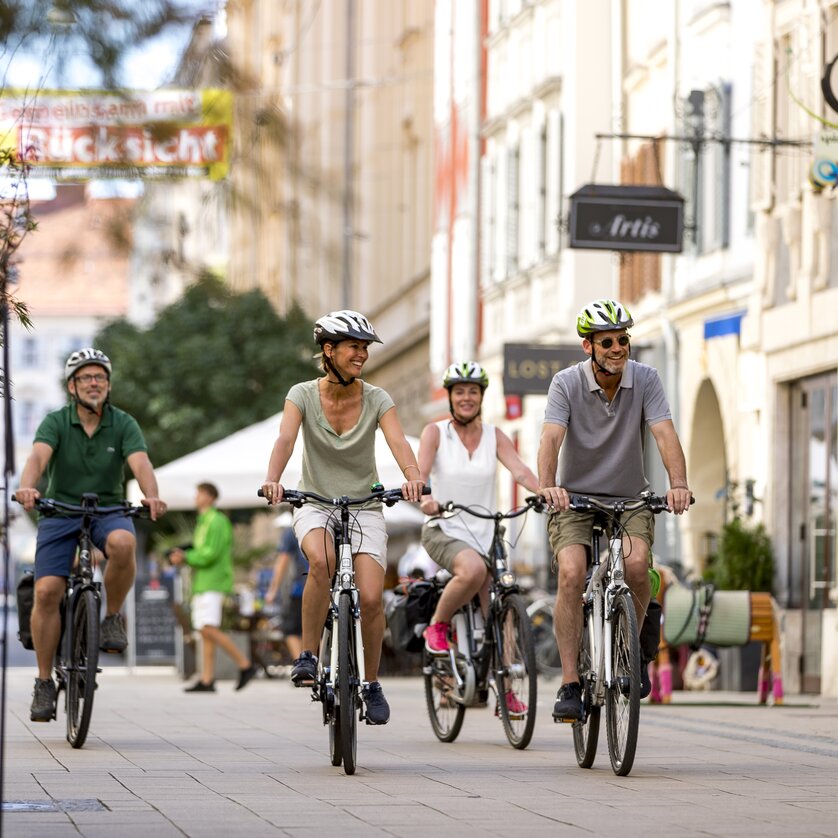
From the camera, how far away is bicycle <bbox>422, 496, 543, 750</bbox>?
10844 mm

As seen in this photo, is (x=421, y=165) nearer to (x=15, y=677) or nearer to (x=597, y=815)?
(x=15, y=677)

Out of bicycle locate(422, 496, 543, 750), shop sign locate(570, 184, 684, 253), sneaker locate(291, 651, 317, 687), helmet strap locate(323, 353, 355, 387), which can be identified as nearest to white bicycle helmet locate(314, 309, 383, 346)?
helmet strap locate(323, 353, 355, 387)

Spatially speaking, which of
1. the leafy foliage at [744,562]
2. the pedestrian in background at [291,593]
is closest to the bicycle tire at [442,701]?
the leafy foliage at [744,562]

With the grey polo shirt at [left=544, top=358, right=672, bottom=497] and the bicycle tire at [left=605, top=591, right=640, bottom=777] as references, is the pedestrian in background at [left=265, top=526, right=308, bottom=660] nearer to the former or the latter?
the grey polo shirt at [left=544, top=358, right=672, bottom=497]

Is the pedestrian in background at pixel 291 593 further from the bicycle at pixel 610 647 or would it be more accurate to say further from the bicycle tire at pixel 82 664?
the bicycle at pixel 610 647

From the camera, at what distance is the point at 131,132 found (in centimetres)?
414

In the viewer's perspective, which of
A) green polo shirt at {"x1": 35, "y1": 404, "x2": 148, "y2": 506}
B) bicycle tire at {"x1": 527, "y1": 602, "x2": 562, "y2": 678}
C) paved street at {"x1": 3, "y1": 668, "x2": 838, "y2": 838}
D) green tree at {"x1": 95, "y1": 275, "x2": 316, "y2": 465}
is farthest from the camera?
green tree at {"x1": 95, "y1": 275, "x2": 316, "y2": 465}

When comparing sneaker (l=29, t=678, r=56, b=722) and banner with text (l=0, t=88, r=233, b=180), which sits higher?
banner with text (l=0, t=88, r=233, b=180)

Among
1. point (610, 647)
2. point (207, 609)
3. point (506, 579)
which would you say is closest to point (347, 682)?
point (610, 647)

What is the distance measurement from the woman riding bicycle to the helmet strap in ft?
6.67

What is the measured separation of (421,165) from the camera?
139 ft

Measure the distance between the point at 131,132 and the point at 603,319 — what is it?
5.69 meters

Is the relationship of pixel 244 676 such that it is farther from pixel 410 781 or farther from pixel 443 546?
pixel 410 781

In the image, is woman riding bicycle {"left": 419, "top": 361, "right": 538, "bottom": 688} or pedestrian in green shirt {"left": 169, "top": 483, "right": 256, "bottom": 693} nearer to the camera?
woman riding bicycle {"left": 419, "top": 361, "right": 538, "bottom": 688}
